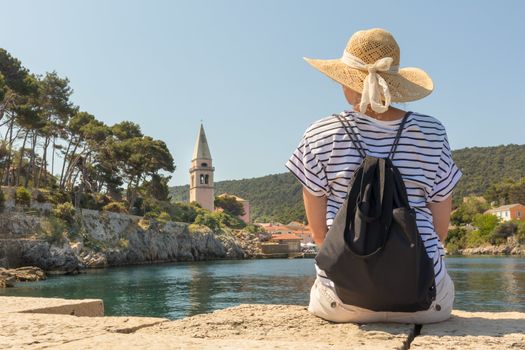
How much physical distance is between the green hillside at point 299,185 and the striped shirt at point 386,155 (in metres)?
82.1

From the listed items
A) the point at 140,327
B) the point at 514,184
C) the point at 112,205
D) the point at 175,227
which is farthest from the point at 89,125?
the point at 514,184

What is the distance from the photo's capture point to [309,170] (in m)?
2.44

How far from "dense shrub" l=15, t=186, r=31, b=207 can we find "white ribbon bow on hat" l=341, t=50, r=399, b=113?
3433cm

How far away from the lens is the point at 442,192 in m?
2.46

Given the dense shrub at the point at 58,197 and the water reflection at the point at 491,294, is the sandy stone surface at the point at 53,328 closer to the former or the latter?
the water reflection at the point at 491,294

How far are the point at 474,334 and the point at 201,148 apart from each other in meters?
86.6

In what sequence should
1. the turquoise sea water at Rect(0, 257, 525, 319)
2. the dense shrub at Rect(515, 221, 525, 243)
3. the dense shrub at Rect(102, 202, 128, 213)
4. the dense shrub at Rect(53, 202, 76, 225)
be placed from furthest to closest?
the dense shrub at Rect(515, 221, 525, 243) → the dense shrub at Rect(102, 202, 128, 213) → the dense shrub at Rect(53, 202, 76, 225) → the turquoise sea water at Rect(0, 257, 525, 319)

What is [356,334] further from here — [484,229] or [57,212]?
[484,229]

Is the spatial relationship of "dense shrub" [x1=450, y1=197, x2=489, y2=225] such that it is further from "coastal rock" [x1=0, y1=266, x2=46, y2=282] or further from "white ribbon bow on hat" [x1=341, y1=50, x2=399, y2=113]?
"white ribbon bow on hat" [x1=341, y1=50, x2=399, y2=113]

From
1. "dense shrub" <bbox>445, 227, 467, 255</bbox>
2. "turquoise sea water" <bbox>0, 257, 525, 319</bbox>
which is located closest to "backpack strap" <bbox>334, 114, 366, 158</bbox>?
"turquoise sea water" <bbox>0, 257, 525, 319</bbox>

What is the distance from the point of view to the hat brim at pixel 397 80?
254 centimetres

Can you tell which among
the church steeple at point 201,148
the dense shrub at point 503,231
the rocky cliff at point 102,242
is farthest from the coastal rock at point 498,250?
the church steeple at point 201,148

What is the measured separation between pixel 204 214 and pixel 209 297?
50974 millimetres

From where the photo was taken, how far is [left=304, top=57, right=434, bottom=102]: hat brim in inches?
100.0
